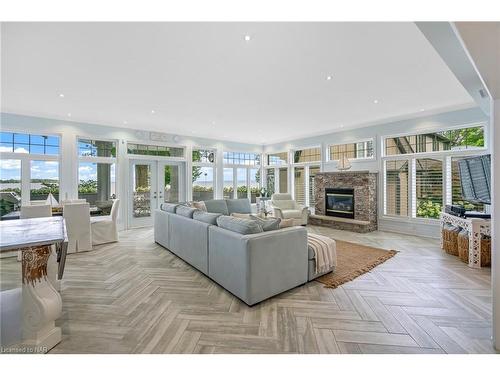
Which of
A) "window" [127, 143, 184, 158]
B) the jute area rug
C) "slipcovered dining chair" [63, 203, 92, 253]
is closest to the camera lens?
the jute area rug

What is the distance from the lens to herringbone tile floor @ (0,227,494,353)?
180cm

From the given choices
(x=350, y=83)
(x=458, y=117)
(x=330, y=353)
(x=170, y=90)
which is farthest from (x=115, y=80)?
(x=458, y=117)

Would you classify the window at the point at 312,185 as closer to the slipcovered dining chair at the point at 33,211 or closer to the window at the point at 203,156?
the window at the point at 203,156

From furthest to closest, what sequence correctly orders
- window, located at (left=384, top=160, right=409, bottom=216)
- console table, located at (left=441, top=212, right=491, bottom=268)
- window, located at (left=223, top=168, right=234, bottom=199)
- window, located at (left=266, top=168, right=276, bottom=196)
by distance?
window, located at (left=266, top=168, right=276, bottom=196), window, located at (left=223, top=168, right=234, bottom=199), window, located at (left=384, top=160, right=409, bottom=216), console table, located at (left=441, top=212, right=491, bottom=268)

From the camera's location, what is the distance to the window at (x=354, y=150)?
6453 millimetres

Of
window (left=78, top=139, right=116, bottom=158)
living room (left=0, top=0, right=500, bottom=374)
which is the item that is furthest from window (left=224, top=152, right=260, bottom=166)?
window (left=78, top=139, right=116, bottom=158)

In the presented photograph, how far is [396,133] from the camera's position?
5785mm

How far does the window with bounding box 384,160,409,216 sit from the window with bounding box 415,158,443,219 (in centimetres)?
24

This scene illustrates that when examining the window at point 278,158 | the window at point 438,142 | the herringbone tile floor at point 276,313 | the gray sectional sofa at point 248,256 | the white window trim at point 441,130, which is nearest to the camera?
the herringbone tile floor at point 276,313

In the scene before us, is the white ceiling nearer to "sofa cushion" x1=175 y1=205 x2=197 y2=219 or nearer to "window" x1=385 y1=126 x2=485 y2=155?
"window" x1=385 y1=126 x2=485 y2=155

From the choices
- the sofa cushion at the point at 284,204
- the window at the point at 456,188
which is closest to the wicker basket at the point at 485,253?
the window at the point at 456,188

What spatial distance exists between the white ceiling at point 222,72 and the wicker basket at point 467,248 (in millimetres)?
2474

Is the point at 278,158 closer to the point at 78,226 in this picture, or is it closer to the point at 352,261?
the point at 352,261

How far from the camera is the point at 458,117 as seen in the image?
4.88m
